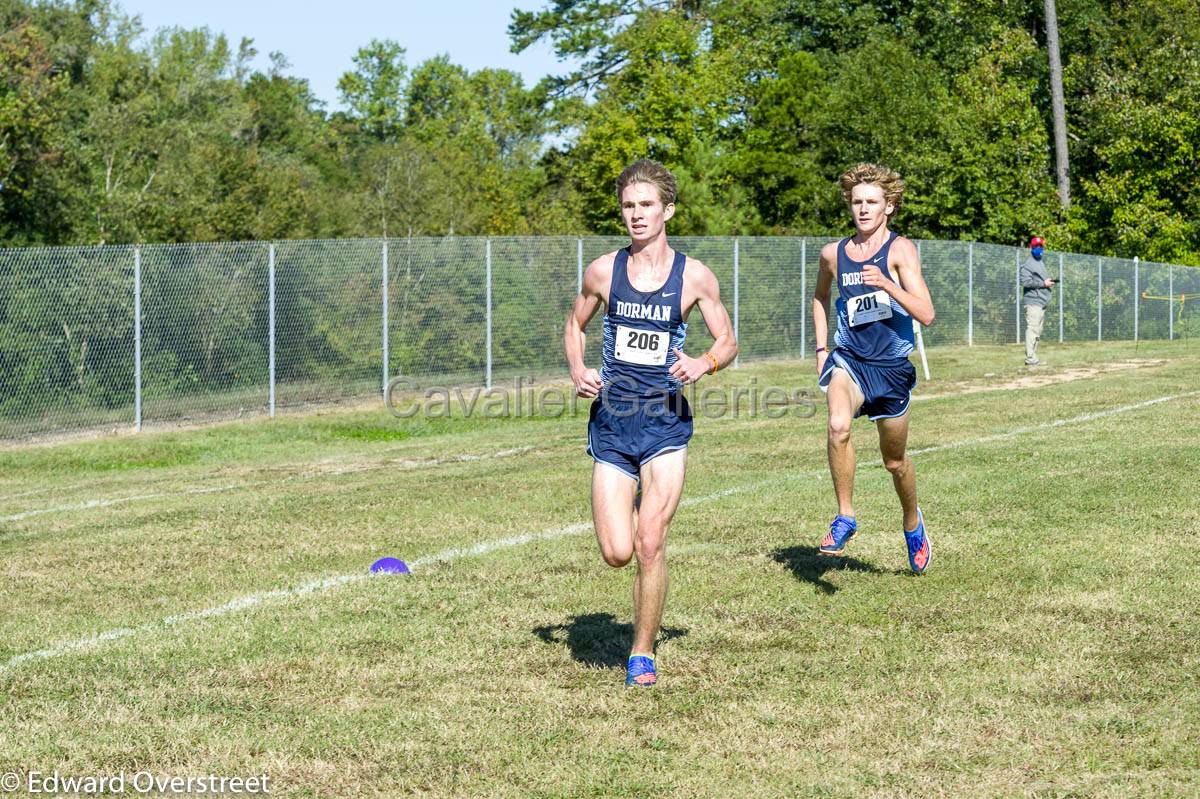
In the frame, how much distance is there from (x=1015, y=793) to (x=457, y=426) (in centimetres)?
1475

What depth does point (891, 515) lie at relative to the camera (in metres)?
9.72

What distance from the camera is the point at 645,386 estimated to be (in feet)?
19.3

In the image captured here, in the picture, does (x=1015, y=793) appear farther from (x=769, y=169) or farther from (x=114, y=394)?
(x=769, y=169)

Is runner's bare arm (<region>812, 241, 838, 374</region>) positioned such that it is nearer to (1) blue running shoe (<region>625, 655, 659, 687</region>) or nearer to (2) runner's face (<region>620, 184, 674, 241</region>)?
(2) runner's face (<region>620, 184, 674, 241</region>)

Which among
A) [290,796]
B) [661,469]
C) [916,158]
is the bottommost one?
[290,796]

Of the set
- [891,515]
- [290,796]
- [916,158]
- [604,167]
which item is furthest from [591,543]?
[604,167]

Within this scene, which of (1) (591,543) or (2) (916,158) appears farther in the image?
(2) (916,158)

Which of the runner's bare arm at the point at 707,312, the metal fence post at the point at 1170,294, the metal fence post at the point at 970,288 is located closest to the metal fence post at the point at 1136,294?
the metal fence post at the point at 1170,294

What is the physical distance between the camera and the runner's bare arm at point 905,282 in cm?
714

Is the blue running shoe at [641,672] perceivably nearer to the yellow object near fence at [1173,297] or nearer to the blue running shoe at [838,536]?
the blue running shoe at [838,536]

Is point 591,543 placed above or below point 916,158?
below

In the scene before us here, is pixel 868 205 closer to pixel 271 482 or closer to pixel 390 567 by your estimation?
pixel 390 567

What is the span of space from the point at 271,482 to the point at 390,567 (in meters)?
5.41

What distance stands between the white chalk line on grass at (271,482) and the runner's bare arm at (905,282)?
7.27 m
